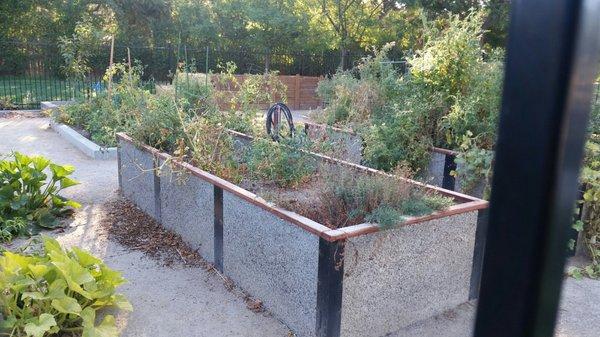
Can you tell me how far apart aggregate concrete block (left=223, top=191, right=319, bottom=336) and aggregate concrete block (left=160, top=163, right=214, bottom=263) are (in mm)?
302

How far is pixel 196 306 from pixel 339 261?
1202mm

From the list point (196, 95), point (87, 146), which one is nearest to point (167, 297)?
point (196, 95)

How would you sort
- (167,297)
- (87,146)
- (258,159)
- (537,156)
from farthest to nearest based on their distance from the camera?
1. (87,146)
2. (258,159)
3. (167,297)
4. (537,156)

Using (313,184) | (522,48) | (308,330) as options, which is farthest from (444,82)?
(522,48)

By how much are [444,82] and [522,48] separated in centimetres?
618

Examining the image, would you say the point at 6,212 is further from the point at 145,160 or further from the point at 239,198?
the point at 239,198

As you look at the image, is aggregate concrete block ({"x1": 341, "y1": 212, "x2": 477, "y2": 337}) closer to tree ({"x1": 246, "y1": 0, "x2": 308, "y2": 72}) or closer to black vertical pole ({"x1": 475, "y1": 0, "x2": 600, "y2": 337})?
black vertical pole ({"x1": 475, "y1": 0, "x2": 600, "y2": 337})

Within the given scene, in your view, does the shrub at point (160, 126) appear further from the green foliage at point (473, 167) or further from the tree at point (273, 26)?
the tree at point (273, 26)

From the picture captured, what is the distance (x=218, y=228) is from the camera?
13.2ft

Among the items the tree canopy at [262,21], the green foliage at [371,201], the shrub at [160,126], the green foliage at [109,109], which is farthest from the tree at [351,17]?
the green foliage at [371,201]

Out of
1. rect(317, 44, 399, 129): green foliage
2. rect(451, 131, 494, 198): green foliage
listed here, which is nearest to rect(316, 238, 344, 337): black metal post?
rect(451, 131, 494, 198): green foliage

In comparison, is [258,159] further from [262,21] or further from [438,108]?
[262,21]

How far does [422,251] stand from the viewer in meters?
3.38

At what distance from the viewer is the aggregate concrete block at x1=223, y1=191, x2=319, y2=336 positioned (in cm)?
307
